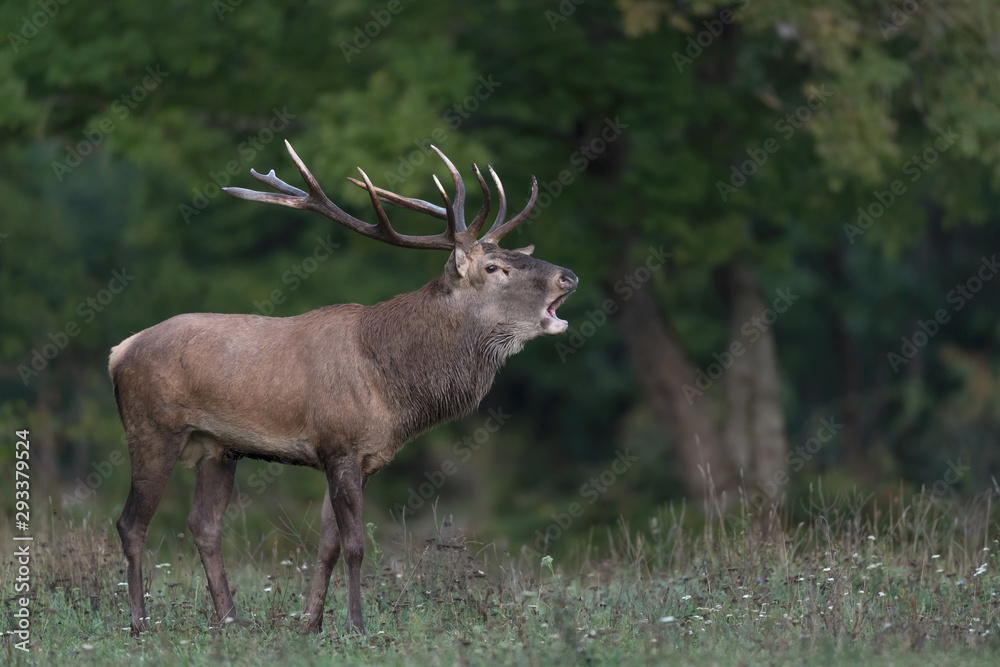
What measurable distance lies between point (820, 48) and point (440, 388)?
7.28 metres

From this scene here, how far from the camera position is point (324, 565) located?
749cm

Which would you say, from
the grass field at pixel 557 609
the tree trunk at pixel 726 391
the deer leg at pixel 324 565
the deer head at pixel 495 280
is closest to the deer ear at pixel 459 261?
Answer: the deer head at pixel 495 280

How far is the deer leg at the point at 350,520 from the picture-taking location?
727 centimetres

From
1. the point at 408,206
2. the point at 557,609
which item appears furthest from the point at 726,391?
the point at 557,609

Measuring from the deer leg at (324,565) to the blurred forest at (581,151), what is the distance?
2282 mm

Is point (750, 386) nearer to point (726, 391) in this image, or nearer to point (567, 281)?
point (726, 391)

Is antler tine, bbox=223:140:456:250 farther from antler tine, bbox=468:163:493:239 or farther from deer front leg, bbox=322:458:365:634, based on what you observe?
deer front leg, bbox=322:458:365:634

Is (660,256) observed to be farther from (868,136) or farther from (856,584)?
(856,584)

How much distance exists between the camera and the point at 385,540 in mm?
22047

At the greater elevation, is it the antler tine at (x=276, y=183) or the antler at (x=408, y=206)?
the antler tine at (x=276, y=183)

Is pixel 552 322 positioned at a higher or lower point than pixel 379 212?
lower

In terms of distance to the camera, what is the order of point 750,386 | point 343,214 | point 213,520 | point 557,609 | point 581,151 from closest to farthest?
point 557,609 < point 213,520 < point 343,214 < point 581,151 < point 750,386

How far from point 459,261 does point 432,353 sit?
540 mm

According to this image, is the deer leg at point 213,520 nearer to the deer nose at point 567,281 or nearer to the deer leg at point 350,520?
the deer leg at point 350,520
